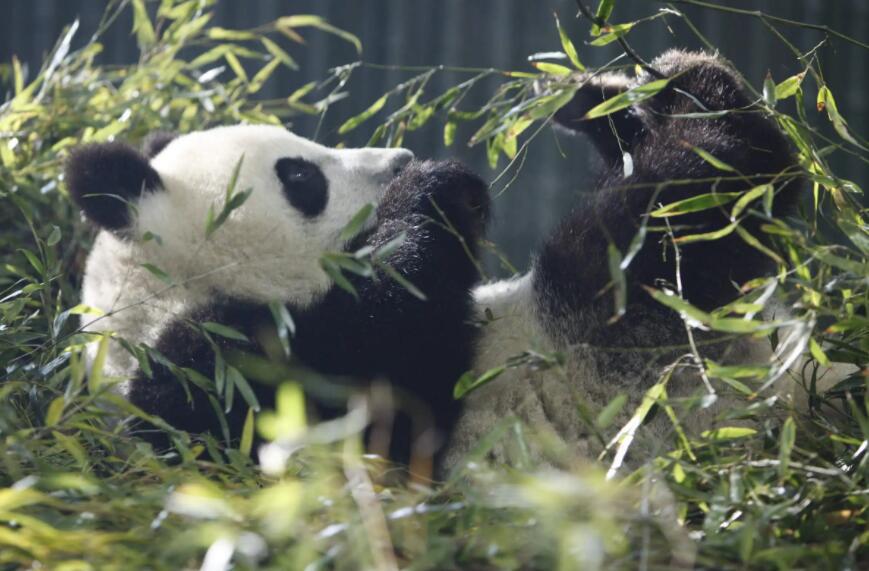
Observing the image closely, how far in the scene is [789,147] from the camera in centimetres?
166

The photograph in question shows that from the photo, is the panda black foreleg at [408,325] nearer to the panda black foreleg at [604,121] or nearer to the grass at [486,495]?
the grass at [486,495]

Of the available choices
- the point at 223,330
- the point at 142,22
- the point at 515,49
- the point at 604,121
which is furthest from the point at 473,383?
the point at 515,49

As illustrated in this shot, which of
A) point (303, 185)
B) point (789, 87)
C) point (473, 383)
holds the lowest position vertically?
point (473, 383)

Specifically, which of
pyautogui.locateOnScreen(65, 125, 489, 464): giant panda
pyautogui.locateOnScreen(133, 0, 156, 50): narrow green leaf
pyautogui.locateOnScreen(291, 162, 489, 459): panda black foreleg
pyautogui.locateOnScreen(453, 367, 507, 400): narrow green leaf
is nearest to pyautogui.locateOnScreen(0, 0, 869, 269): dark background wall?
pyautogui.locateOnScreen(133, 0, 156, 50): narrow green leaf

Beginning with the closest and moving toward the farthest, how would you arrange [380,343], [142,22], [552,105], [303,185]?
[552,105] → [380,343] → [303,185] → [142,22]

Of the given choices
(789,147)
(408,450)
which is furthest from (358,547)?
(789,147)

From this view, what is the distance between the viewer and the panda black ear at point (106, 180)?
1.71m

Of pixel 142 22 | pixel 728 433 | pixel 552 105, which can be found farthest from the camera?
pixel 142 22

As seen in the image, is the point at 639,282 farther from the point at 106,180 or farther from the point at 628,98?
the point at 106,180

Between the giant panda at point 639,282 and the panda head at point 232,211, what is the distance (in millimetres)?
296

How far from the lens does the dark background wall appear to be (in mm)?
3789

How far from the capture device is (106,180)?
172 cm

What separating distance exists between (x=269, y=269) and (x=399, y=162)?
1.02 ft

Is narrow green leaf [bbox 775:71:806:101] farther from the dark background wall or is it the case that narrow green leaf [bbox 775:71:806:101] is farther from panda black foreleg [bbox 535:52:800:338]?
the dark background wall
